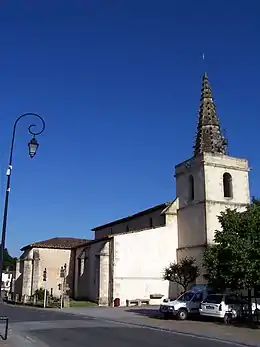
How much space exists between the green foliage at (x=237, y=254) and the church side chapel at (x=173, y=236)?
1356cm

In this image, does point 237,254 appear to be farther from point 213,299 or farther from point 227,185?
point 227,185

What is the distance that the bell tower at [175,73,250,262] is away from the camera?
4128cm

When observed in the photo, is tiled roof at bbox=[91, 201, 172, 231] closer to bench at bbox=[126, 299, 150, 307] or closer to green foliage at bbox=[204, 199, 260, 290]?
bench at bbox=[126, 299, 150, 307]

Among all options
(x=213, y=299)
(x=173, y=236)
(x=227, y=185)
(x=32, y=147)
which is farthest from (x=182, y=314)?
(x=227, y=185)

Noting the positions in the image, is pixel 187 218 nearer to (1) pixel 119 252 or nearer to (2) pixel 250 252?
(1) pixel 119 252

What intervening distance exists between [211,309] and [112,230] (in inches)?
1341

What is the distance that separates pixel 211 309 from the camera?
81.0 ft

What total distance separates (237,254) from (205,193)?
1950 centimetres

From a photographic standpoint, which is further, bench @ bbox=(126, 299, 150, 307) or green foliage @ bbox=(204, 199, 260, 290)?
bench @ bbox=(126, 299, 150, 307)

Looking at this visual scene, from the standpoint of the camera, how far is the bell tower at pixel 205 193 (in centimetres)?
4128

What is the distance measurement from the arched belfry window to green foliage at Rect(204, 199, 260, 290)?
51.2 feet

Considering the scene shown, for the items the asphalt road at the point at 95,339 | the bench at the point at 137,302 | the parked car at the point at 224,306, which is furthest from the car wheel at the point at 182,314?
the bench at the point at 137,302

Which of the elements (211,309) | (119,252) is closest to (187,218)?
(119,252)

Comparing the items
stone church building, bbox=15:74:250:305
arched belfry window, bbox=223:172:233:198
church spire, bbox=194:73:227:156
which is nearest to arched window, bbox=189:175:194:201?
stone church building, bbox=15:74:250:305
